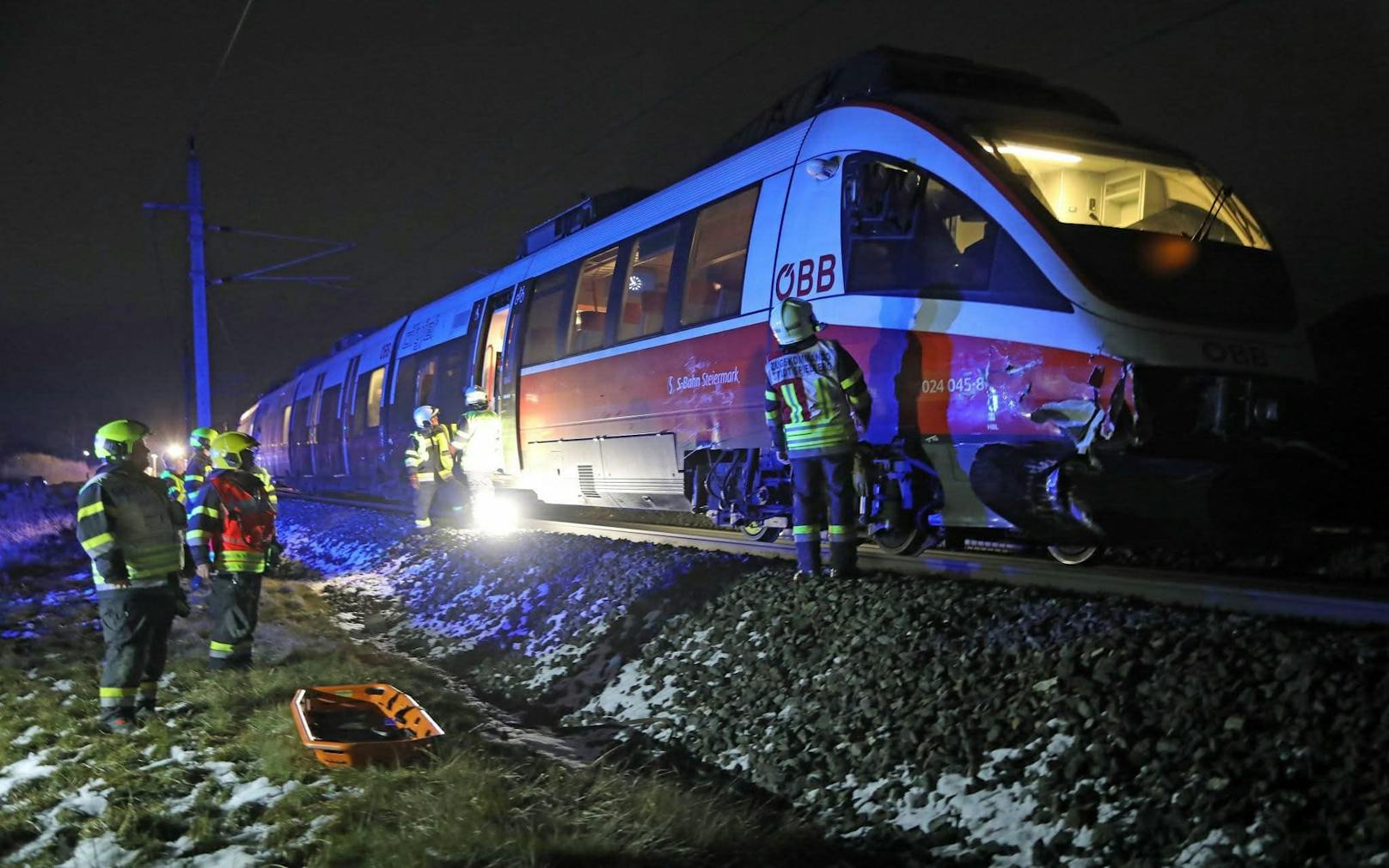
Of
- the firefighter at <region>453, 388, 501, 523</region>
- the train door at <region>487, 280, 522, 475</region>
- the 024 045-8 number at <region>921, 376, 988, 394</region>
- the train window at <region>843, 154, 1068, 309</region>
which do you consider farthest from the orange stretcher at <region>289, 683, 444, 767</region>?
the firefighter at <region>453, 388, 501, 523</region>

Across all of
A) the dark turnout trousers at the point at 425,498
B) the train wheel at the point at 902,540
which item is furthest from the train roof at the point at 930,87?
the dark turnout trousers at the point at 425,498

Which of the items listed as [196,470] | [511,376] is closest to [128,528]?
[196,470]

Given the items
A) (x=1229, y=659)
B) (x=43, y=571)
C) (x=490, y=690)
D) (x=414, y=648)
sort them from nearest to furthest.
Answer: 1. (x=1229, y=659)
2. (x=490, y=690)
3. (x=414, y=648)
4. (x=43, y=571)

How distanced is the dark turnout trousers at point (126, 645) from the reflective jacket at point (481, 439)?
6.71 m

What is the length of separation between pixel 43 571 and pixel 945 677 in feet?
41.8

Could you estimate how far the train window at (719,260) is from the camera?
8.03 metres

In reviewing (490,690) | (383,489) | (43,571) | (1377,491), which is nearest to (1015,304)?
(1377,491)

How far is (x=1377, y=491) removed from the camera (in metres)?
6.25

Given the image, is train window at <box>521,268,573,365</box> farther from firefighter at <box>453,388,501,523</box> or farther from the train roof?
the train roof

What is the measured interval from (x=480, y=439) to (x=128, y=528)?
7.03 m

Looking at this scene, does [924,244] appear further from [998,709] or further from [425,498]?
[425,498]

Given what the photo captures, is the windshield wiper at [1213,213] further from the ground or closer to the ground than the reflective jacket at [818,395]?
further from the ground

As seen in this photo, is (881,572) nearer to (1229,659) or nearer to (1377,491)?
(1229,659)

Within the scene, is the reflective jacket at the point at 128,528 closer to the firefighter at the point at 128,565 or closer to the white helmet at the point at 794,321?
the firefighter at the point at 128,565
